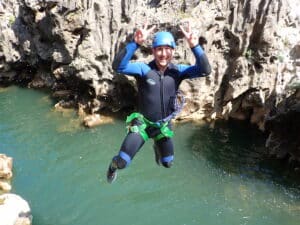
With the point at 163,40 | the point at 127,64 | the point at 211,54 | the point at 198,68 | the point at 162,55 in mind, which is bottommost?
the point at 211,54

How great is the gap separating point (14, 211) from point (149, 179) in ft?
17.6

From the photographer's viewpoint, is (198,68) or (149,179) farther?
(149,179)

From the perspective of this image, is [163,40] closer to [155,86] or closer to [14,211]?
[155,86]

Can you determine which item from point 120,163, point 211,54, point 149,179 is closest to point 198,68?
point 120,163

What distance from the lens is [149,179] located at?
16188 millimetres

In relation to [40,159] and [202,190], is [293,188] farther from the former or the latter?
[40,159]

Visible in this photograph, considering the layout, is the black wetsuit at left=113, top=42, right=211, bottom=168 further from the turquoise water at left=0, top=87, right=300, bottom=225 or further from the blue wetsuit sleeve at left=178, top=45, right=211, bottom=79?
the turquoise water at left=0, top=87, right=300, bottom=225

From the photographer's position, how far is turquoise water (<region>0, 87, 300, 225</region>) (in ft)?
45.9

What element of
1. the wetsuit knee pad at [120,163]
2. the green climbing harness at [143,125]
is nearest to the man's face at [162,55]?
the green climbing harness at [143,125]

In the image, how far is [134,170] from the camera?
1692cm

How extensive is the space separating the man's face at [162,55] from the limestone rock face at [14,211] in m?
8.47

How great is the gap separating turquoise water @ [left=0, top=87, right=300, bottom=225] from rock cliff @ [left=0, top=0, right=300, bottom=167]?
1369mm

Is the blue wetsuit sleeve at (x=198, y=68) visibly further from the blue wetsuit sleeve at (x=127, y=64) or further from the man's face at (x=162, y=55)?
the blue wetsuit sleeve at (x=127, y=64)

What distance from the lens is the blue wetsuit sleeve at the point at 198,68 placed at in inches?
275
